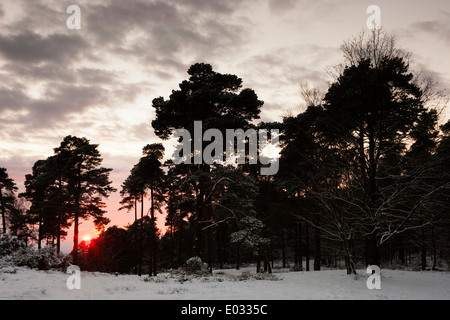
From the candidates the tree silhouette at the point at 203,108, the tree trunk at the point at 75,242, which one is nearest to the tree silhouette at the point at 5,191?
the tree trunk at the point at 75,242

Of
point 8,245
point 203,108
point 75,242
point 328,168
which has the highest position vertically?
point 203,108

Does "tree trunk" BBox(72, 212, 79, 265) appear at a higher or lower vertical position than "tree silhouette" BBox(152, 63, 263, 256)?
lower

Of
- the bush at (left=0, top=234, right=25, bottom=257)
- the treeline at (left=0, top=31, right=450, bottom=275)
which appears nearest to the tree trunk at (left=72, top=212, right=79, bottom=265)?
the treeline at (left=0, top=31, right=450, bottom=275)

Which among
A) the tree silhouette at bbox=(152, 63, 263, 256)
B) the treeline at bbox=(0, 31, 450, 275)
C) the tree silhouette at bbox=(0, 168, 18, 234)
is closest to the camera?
the treeline at bbox=(0, 31, 450, 275)

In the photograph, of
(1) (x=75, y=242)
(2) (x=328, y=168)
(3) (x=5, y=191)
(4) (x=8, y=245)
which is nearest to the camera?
(2) (x=328, y=168)

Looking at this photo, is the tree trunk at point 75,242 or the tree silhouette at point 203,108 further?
the tree trunk at point 75,242

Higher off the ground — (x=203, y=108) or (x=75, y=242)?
(x=203, y=108)

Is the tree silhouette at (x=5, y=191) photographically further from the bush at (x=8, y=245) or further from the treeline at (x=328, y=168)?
the bush at (x=8, y=245)

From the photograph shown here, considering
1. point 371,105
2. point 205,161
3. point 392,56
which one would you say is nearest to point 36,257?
point 205,161

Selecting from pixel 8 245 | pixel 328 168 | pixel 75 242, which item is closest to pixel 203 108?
pixel 328 168

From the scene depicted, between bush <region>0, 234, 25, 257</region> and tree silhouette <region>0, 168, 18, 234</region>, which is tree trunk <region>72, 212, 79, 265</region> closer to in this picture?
bush <region>0, 234, 25, 257</region>

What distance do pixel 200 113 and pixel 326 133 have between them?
9016 mm

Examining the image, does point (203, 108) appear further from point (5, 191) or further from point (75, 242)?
point (5, 191)

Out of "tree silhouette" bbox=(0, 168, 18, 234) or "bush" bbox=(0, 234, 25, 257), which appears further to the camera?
"tree silhouette" bbox=(0, 168, 18, 234)
